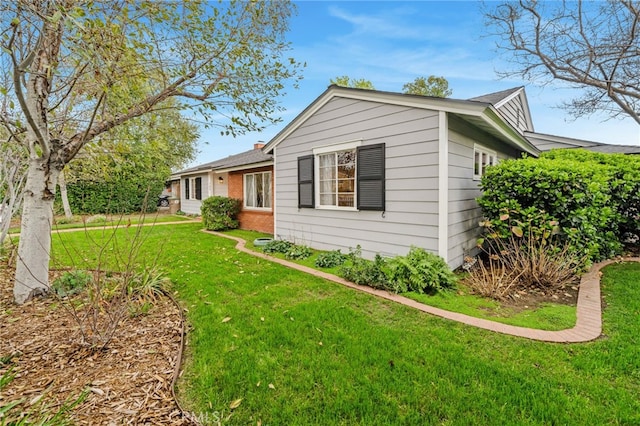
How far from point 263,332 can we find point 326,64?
9.42 m

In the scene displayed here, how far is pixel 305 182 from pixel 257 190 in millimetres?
4097

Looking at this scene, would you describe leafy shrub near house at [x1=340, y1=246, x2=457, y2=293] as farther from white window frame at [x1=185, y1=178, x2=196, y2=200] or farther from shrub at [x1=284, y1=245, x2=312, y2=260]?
white window frame at [x1=185, y1=178, x2=196, y2=200]

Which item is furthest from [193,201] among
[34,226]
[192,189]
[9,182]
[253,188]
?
[34,226]

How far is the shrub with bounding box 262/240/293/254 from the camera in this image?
297 inches

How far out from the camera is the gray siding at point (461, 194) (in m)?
5.35

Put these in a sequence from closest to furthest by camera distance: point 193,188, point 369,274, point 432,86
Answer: point 369,274, point 193,188, point 432,86

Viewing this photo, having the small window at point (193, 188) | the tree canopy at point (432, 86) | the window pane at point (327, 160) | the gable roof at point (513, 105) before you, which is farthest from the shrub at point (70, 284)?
the tree canopy at point (432, 86)

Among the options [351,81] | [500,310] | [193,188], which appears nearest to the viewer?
[500,310]

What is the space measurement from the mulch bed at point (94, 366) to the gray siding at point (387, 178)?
3950mm

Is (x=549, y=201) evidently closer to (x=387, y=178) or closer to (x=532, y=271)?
(x=532, y=271)

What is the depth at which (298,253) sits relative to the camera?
6953 millimetres

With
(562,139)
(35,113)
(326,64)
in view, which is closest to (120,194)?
(326,64)

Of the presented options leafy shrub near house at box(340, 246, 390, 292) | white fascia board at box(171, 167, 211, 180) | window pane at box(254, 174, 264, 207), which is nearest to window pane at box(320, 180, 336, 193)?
leafy shrub near house at box(340, 246, 390, 292)

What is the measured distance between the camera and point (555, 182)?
5.06 metres
